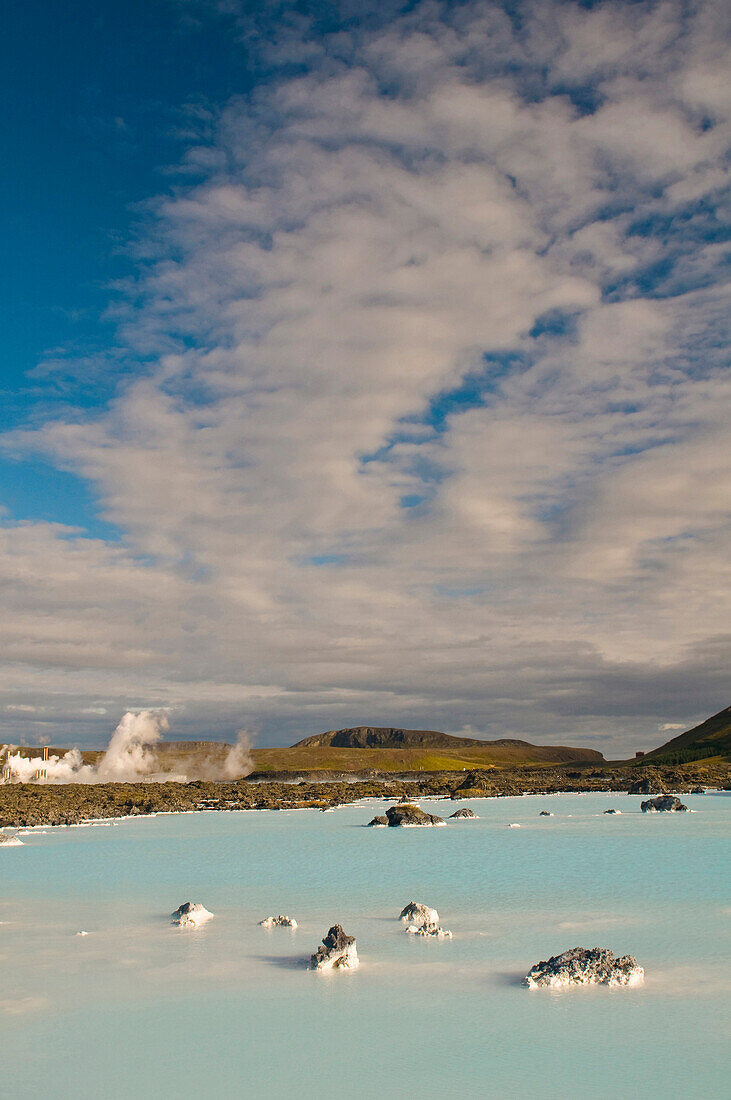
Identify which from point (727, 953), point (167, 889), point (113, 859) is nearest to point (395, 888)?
point (167, 889)

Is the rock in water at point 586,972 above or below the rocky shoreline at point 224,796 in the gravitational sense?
below

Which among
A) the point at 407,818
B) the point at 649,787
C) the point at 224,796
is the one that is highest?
the point at 224,796

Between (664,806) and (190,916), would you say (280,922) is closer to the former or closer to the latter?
(190,916)

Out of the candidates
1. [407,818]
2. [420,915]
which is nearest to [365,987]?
[420,915]

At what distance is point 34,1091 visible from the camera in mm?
9289

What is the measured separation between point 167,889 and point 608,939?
14232 millimetres

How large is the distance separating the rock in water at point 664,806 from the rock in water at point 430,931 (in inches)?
1715

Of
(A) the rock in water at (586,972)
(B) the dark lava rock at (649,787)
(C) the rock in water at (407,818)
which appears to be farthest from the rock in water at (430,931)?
(B) the dark lava rock at (649,787)

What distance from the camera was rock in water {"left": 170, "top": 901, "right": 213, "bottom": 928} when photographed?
731 inches

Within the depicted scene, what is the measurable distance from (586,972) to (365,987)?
341 centimetres

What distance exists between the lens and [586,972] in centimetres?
1277

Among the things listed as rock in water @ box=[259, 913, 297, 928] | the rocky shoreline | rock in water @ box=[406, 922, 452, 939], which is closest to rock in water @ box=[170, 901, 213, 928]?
rock in water @ box=[259, 913, 297, 928]

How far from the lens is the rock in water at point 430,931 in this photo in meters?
16.7

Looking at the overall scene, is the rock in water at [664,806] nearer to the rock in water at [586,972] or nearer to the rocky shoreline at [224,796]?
the rocky shoreline at [224,796]
